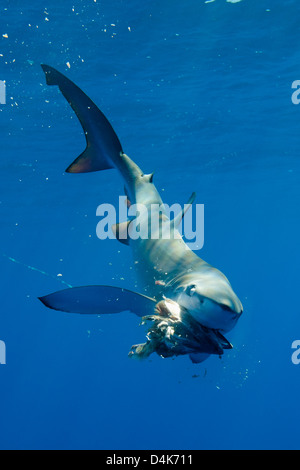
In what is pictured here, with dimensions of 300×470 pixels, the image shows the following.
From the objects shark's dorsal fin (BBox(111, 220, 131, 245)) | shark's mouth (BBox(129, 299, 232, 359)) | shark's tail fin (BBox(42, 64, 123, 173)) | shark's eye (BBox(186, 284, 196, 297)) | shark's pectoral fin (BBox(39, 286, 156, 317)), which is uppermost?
shark's tail fin (BBox(42, 64, 123, 173))

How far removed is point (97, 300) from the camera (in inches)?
179

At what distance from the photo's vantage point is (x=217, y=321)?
394 centimetres

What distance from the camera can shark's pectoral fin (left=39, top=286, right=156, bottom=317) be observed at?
4.35m

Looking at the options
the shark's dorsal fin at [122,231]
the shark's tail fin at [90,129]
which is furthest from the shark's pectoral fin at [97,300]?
the shark's tail fin at [90,129]

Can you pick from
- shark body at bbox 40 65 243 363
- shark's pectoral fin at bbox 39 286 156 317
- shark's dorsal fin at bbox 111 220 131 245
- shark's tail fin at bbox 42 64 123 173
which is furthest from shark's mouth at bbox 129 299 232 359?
shark's tail fin at bbox 42 64 123 173

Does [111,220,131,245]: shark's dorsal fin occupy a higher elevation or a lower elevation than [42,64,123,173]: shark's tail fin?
lower

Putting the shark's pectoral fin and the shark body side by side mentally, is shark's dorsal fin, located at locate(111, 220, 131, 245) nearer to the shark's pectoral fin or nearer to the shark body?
the shark body

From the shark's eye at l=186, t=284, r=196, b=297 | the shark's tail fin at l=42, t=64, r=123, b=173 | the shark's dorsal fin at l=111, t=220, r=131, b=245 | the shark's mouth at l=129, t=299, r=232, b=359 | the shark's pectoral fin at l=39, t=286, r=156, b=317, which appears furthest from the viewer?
the shark's dorsal fin at l=111, t=220, r=131, b=245

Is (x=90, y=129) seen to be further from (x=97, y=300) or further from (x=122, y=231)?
(x=97, y=300)

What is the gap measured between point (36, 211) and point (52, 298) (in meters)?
32.8

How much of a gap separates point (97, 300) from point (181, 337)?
1.07m

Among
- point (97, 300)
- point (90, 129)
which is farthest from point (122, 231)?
point (97, 300)

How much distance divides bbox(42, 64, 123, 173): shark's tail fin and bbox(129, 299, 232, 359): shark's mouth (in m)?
Answer: 3.08
